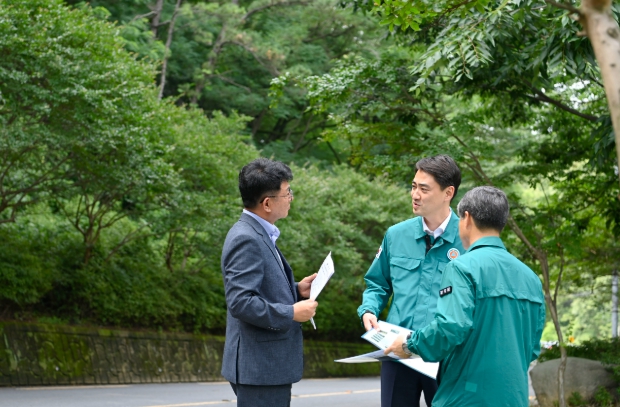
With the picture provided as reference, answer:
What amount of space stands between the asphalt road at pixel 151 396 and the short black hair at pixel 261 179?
7599 mm

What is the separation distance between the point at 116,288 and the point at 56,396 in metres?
5.42

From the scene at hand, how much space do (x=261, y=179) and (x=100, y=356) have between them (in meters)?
12.7

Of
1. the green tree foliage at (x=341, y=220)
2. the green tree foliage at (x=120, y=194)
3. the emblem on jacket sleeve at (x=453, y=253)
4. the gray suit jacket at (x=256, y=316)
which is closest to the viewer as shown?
the gray suit jacket at (x=256, y=316)

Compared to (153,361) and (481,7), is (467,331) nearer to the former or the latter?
(481,7)

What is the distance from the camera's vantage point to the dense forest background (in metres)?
10.5

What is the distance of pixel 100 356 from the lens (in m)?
15.8

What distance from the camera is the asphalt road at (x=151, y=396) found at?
1134cm

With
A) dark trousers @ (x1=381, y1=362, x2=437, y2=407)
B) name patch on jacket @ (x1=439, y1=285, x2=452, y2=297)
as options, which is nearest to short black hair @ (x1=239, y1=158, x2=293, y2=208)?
name patch on jacket @ (x1=439, y1=285, x2=452, y2=297)

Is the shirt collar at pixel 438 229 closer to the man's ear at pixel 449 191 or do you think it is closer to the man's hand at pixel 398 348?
the man's ear at pixel 449 191

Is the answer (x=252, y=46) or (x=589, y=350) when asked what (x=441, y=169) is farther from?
(x=252, y=46)

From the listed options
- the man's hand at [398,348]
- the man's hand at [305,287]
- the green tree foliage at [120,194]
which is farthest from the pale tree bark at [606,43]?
the green tree foliage at [120,194]

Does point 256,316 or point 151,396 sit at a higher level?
point 256,316

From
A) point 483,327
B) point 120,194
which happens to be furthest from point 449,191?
point 120,194

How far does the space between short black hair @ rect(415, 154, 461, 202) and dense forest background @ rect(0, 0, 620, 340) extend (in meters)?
2.75
